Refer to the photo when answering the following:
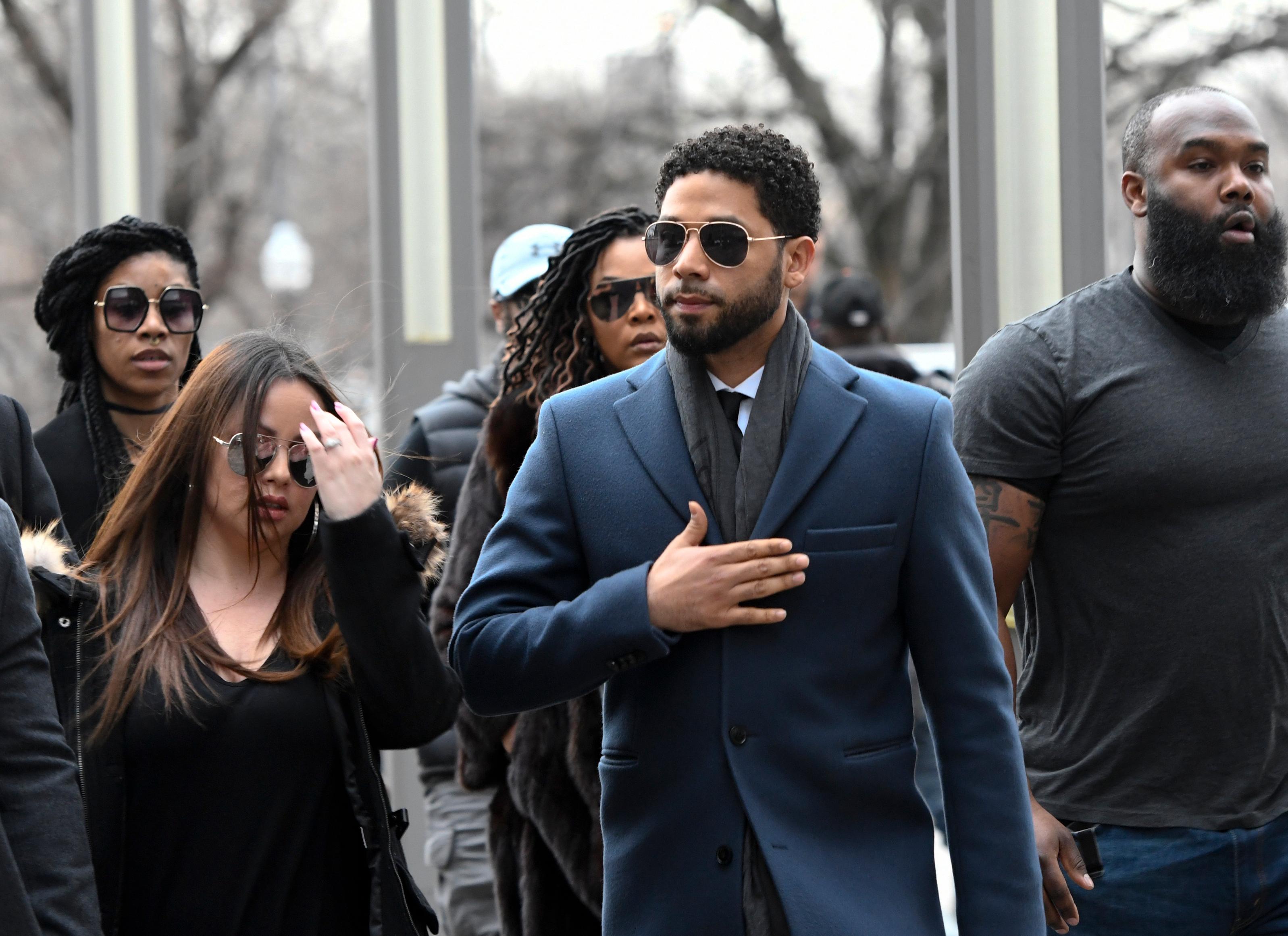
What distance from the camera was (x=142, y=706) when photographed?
10.7 feet

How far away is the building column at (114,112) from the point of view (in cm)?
832

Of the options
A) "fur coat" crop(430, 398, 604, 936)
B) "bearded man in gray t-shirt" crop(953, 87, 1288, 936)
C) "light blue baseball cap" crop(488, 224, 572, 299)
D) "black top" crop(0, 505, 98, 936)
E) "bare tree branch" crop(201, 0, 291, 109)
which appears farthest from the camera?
"bare tree branch" crop(201, 0, 291, 109)

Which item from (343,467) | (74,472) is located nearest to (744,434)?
(343,467)

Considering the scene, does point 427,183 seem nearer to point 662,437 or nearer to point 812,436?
point 662,437

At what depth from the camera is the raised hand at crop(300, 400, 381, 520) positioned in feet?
11.0

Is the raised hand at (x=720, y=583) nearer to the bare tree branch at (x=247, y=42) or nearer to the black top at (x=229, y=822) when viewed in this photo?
the black top at (x=229, y=822)

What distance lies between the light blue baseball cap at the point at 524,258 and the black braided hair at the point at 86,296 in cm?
96

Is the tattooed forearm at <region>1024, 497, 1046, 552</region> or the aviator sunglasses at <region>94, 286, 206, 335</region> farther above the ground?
the aviator sunglasses at <region>94, 286, 206, 335</region>

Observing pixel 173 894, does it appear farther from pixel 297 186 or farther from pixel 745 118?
pixel 297 186

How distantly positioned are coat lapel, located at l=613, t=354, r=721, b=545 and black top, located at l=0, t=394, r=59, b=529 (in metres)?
1.54

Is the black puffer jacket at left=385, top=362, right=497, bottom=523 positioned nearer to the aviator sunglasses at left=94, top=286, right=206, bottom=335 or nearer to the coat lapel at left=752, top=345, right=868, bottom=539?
the aviator sunglasses at left=94, top=286, right=206, bottom=335

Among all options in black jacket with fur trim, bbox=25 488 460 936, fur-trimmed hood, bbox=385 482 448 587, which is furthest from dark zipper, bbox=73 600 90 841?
fur-trimmed hood, bbox=385 482 448 587

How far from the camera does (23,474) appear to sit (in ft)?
13.6

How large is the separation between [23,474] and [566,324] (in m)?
1.46
